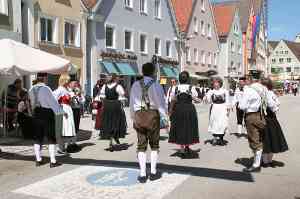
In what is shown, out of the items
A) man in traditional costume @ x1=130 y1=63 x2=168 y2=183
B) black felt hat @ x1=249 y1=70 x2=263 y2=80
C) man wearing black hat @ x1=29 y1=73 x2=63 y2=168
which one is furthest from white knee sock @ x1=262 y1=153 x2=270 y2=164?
man wearing black hat @ x1=29 y1=73 x2=63 y2=168

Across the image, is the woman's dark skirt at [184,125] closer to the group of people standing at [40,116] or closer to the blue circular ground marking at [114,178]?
the blue circular ground marking at [114,178]

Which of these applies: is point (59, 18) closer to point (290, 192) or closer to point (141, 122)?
point (141, 122)

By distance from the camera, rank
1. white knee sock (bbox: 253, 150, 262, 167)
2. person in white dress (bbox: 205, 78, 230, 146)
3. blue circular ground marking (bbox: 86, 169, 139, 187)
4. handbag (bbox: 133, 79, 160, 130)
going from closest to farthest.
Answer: blue circular ground marking (bbox: 86, 169, 139, 187) < handbag (bbox: 133, 79, 160, 130) < white knee sock (bbox: 253, 150, 262, 167) < person in white dress (bbox: 205, 78, 230, 146)

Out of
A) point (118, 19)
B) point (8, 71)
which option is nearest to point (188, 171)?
point (8, 71)

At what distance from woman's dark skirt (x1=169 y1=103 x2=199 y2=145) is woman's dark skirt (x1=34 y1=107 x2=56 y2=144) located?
2.41 metres

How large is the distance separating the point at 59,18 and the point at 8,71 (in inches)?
572

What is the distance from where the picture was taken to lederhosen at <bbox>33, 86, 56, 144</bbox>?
841cm

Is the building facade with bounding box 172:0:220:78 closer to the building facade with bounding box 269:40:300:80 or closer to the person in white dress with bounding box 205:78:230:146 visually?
the person in white dress with bounding box 205:78:230:146

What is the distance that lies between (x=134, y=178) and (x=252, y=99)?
2489 millimetres

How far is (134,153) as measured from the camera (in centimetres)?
1006

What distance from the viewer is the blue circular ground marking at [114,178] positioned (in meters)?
7.03

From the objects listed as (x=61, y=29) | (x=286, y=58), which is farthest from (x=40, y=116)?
(x=286, y=58)

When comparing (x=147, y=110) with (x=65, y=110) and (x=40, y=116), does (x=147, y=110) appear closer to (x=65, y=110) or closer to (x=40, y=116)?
(x=40, y=116)

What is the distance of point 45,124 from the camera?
8.45 meters
